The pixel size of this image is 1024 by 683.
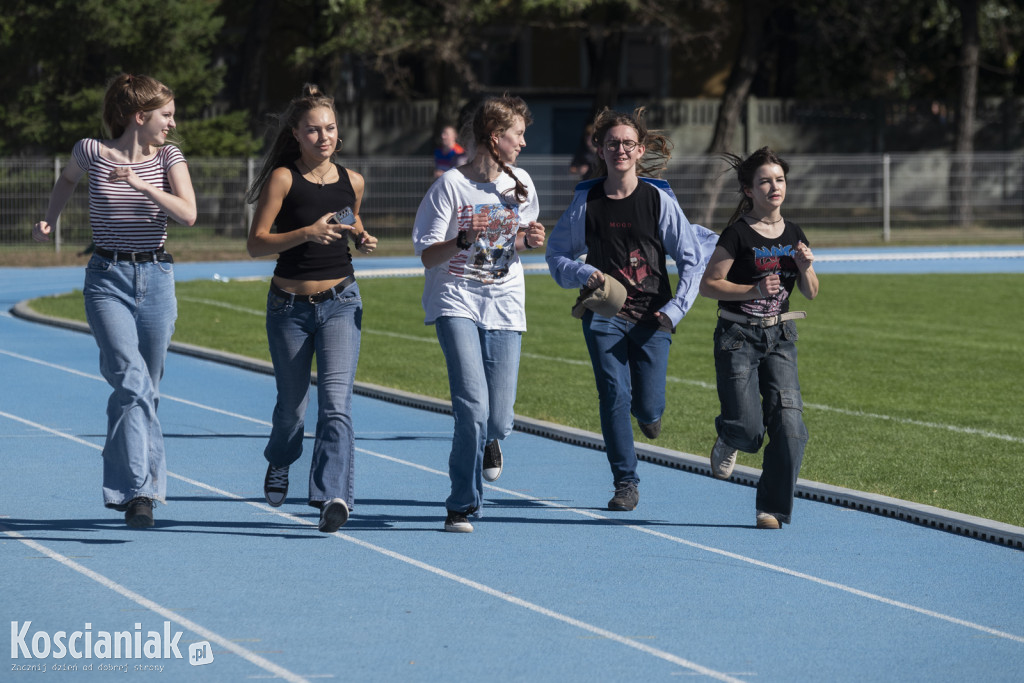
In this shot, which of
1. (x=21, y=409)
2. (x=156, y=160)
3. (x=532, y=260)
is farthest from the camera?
(x=532, y=260)

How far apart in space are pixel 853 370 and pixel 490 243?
23.4 ft

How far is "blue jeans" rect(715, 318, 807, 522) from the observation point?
23.9 feet

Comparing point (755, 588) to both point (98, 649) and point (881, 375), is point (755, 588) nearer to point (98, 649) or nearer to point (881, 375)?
point (98, 649)

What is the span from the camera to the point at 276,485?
7.57 m

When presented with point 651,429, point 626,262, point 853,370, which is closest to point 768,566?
point 651,429

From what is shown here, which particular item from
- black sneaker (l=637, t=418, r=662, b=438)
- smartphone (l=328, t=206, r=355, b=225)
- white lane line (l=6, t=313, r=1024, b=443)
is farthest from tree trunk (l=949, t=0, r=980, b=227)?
smartphone (l=328, t=206, r=355, b=225)

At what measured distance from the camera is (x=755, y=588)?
248 inches

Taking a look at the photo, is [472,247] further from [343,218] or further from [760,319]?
[760,319]

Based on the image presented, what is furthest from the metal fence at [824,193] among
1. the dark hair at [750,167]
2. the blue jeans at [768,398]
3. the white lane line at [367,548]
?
the blue jeans at [768,398]

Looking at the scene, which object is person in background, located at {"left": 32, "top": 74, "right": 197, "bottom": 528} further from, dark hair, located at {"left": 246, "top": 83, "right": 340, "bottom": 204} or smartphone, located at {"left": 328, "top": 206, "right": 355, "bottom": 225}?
smartphone, located at {"left": 328, "top": 206, "right": 355, "bottom": 225}

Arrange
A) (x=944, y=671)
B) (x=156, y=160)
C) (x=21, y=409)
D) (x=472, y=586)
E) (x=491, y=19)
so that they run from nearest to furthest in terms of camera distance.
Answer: (x=944, y=671), (x=472, y=586), (x=156, y=160), (x=21, y=409), (x=491, y=19)

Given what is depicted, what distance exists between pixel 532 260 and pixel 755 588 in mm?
22578

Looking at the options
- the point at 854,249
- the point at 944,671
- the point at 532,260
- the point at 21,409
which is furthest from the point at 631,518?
the point at 854,249

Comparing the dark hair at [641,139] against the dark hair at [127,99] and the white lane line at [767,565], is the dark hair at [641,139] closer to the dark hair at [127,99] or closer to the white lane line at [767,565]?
the white lane line at [767,565]
